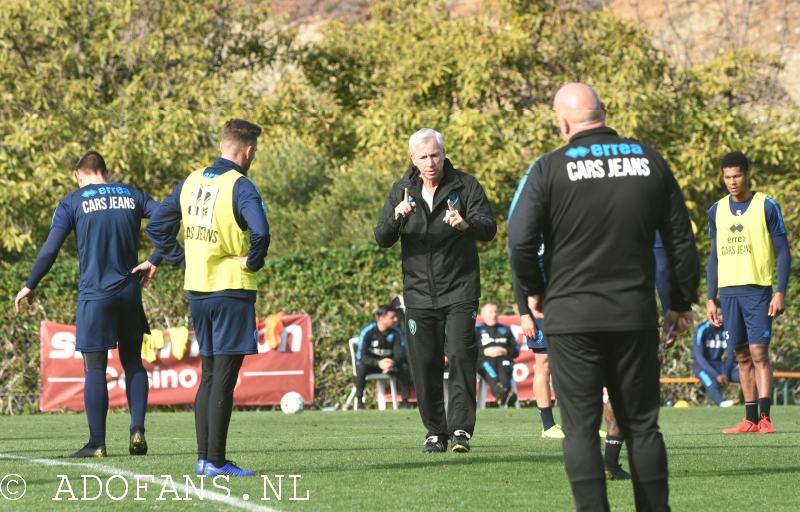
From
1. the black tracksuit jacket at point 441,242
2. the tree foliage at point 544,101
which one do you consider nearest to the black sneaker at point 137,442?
the black tracksuit jacket at point 441,242

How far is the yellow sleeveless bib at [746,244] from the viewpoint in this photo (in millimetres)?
10234

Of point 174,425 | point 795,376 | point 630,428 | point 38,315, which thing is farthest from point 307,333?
point 630,428

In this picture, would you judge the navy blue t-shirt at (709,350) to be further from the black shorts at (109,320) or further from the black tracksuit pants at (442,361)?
the black shorts at (109,320)

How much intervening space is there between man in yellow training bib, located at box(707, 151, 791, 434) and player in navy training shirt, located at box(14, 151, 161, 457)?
5085mm

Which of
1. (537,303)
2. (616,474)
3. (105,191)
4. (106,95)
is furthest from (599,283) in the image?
(106,95)

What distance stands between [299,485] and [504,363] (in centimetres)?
1146

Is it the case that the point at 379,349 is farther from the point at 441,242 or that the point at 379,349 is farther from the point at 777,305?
the point at 441,242

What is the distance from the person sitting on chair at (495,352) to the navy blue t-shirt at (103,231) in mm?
9722

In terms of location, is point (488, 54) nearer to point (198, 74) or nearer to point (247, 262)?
point (198, 74)

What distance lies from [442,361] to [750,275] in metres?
3.53

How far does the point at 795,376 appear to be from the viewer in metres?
17.2

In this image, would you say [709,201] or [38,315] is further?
[709,201]

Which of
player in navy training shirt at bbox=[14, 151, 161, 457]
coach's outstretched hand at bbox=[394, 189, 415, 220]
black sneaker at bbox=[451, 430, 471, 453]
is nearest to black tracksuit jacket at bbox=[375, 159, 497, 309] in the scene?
coach's outstretched hand at bbox=[394, 189, 415, 220]

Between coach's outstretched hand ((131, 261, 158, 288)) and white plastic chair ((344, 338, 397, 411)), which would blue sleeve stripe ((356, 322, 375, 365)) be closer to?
white plastic chair ((344, 338, 397, 411))
